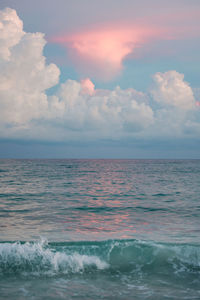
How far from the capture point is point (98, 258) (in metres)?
12.1

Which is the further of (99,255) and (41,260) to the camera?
(99,255)

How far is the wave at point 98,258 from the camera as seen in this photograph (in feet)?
36.1

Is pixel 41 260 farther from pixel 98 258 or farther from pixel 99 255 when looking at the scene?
pixel 99 255

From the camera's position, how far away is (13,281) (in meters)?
9.73

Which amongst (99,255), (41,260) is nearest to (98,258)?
(99,255)

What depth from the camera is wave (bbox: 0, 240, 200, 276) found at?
1101cm

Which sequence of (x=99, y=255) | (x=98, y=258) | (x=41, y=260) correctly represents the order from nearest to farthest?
(x=41, y=260), (x=98, y=258), (x=99, y=255)

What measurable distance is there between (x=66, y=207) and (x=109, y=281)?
605 inches

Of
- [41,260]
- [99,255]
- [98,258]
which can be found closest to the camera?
[41,260]

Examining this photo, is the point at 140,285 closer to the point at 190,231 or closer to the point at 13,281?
the point at 13,281

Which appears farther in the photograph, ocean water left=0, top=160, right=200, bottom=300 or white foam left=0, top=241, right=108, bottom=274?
white foam left=0, top=241, right=108, bottom=274

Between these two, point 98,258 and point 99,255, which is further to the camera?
point 99,255

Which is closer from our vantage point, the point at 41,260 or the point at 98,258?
the point at 41,260

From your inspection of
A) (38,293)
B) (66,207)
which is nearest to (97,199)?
(66,207)
